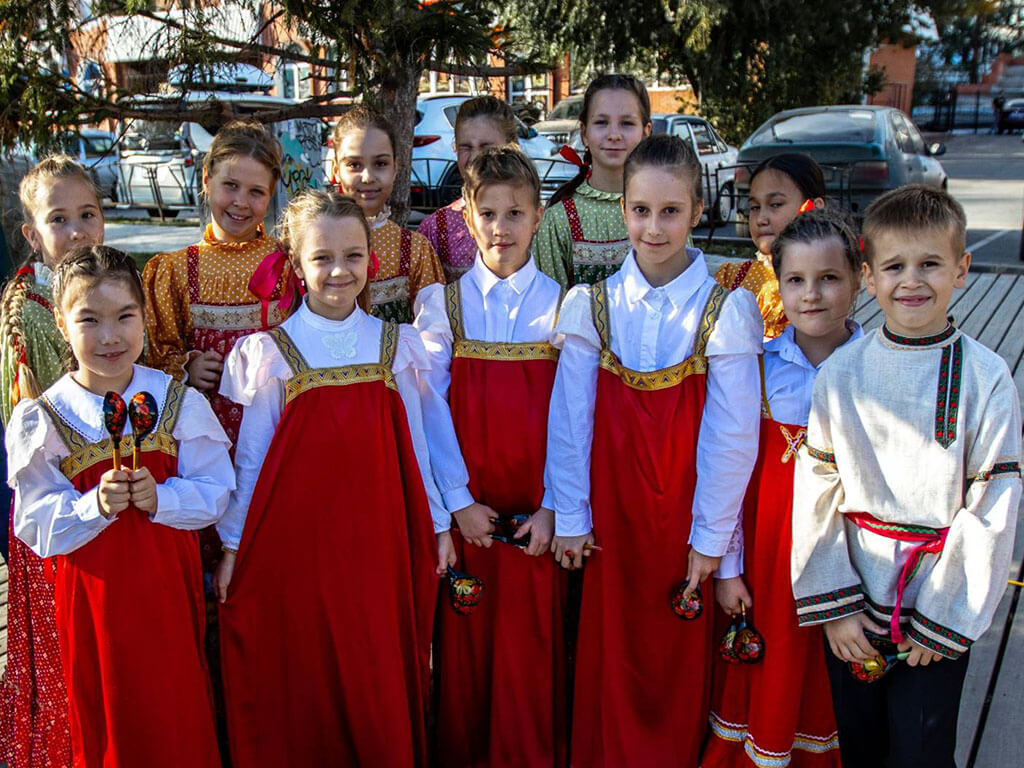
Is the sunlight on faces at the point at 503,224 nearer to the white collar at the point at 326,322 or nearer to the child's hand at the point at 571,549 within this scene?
the white collar at the point at 326,322

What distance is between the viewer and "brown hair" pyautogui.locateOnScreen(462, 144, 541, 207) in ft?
7.99

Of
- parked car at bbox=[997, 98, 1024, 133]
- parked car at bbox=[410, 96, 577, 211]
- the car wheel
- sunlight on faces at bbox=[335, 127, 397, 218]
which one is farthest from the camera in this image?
parked car at bbox=[997, 98, 1024, 133]

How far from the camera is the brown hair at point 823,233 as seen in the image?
88.6 inches

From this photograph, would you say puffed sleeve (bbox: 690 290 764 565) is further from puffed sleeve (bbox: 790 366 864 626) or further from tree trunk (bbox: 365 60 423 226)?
tree trunk (bbox: 365 60 423 226)

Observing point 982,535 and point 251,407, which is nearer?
point 982,535

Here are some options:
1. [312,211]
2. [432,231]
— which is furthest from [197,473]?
[432,231]

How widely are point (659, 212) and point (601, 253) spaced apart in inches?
24.4

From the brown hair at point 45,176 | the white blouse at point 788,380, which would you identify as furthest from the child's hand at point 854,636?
the brown hair at point 45,176

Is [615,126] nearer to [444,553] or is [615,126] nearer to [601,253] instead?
[601,253]

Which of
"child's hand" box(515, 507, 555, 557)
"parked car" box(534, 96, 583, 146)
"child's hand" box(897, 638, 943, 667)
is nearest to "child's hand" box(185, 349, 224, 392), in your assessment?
"child's hand" box(515, 507, 555, 557)

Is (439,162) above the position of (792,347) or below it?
above

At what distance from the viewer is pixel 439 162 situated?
11.3 metres

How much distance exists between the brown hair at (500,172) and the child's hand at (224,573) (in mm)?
1150

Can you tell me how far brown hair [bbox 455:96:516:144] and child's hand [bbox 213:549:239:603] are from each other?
178 cm
